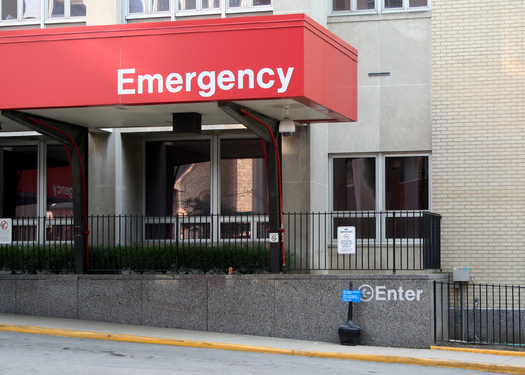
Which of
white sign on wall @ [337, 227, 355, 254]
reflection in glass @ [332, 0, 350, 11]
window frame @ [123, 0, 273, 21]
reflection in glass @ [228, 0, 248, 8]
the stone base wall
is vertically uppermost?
reflection in glass @ [332, 0, 350, 11]

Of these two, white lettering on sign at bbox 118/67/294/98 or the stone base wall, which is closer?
white lettering on sign at bbox 118/67/294/98

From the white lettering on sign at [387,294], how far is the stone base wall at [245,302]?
18 mm

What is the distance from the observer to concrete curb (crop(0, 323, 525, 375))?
384 inches

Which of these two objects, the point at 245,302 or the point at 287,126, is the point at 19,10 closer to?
the point at 287,126

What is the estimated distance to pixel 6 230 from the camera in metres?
13.2

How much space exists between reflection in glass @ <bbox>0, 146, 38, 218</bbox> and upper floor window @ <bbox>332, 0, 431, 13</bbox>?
829 centimetres

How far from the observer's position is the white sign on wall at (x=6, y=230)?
13.2 metres

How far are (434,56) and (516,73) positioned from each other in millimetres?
1824

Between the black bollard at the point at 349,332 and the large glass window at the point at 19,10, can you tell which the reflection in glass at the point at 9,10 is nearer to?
the large glass window at the point at 19,10

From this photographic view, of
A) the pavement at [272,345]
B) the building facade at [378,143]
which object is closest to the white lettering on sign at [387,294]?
the pavement at [272,345]

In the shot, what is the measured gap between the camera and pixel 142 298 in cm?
1221

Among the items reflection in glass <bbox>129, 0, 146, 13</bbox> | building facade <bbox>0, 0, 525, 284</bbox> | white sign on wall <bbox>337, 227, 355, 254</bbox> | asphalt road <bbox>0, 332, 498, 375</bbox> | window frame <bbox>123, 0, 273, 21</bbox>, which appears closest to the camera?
asphalt road <bbox>0, 332, 498, 375</bbox>

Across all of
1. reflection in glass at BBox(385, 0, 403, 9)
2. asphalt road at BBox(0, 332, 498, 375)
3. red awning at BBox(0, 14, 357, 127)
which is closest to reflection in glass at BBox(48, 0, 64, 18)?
red awning at BBox(0, 14, 357, 127)

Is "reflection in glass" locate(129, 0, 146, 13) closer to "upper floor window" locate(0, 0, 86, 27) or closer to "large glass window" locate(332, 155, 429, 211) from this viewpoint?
"upper floor window" locate(0, 0, 86, 27)
